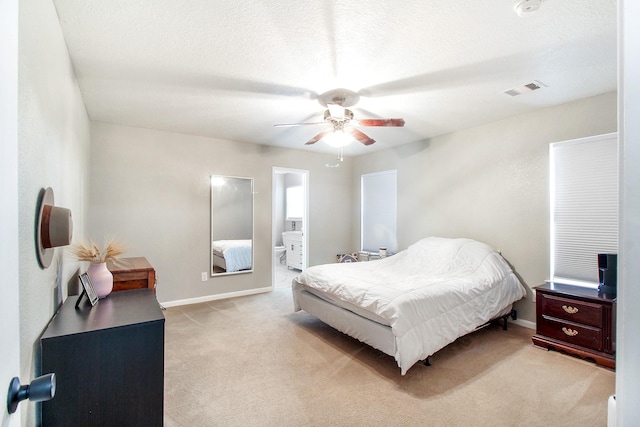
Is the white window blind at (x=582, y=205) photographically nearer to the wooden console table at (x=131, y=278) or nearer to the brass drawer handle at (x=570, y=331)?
the brass drawer handle at (x=570, y=331)

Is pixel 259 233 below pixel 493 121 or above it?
below

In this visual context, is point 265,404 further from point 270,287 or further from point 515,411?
point 270,287

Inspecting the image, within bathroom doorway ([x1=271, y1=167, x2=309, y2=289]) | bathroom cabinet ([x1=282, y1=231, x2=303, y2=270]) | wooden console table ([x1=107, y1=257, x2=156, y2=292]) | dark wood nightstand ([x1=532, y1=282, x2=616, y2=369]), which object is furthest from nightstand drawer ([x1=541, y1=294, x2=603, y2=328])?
bathroom cabinet ([x1=282, y1=231, x2=303, y2=270])

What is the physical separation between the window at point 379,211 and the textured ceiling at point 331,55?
192cm

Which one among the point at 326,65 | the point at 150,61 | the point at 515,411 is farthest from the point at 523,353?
the point at 150,61

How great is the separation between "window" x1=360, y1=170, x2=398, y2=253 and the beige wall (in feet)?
0.94

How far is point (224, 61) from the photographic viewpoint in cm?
232

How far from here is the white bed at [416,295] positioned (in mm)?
2465

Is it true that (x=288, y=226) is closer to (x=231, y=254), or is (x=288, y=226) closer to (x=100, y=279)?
(x=231, y=254)

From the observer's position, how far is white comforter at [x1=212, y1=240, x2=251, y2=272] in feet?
15.3

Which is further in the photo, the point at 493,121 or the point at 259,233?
the point at 259,233

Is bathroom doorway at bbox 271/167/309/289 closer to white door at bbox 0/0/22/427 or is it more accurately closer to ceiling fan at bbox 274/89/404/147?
ceiling fan at bbox 274/89/404/147

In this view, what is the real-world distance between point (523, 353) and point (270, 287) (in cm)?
359

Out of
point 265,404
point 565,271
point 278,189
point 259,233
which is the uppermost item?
point 278,189
